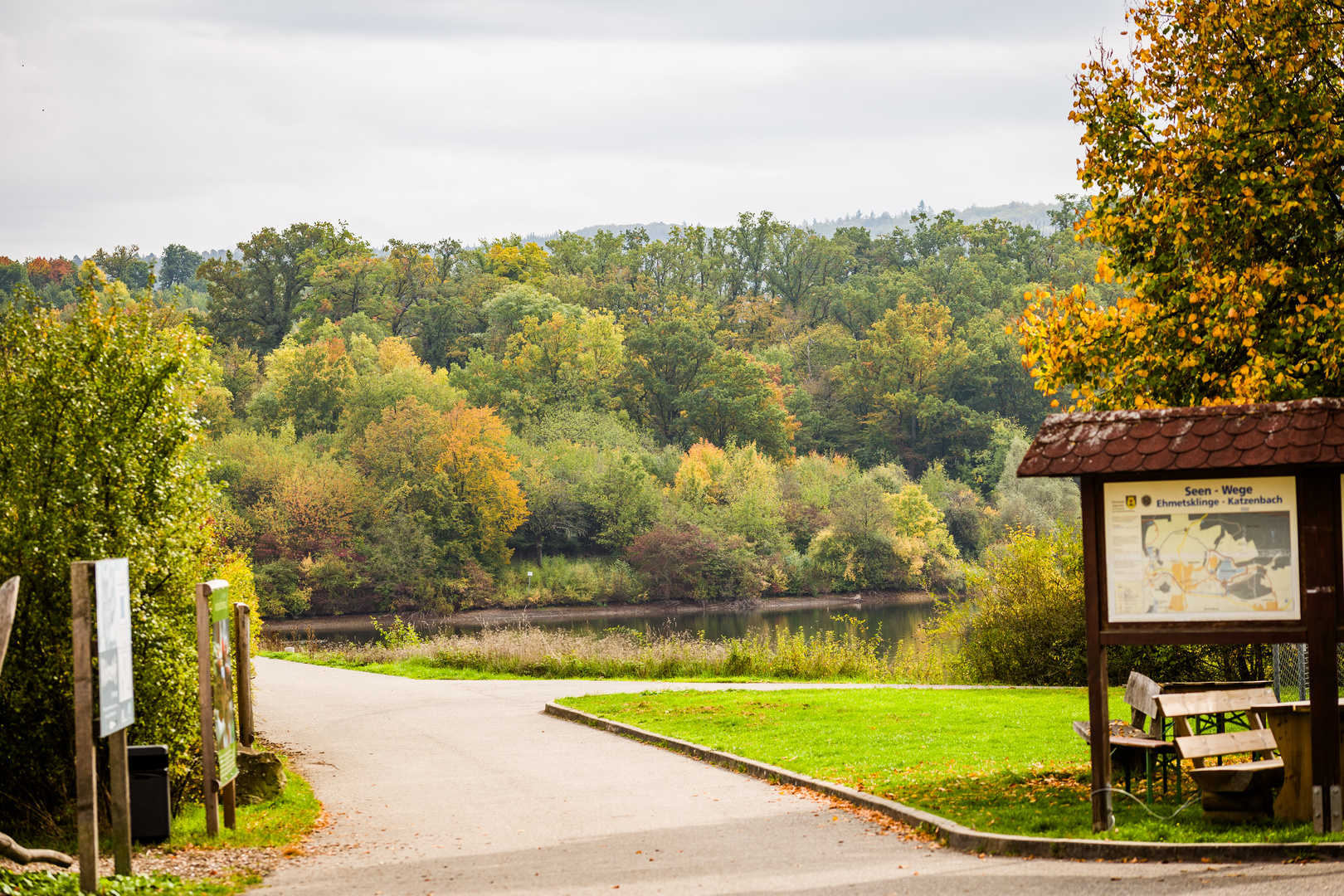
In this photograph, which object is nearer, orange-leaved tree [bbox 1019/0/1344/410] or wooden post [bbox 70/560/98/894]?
wooden post [bbox 70/560/98/894]

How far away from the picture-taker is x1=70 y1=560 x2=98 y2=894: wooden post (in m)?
7.04

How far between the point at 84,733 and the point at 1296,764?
784 centimetres

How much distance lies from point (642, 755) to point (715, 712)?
2.52 metres

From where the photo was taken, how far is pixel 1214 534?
7.73m

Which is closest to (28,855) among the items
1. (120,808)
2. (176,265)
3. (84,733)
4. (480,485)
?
(120,808)

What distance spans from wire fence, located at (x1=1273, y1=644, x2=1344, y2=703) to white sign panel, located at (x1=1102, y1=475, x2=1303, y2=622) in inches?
235

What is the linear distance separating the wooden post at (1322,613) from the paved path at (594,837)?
0.80 m

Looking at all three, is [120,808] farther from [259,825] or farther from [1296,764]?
[1296,764]

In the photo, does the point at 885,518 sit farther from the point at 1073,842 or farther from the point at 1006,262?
the point at 1073,842

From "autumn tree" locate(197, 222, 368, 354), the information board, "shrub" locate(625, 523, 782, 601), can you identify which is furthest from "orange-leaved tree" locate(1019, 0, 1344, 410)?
"autumn tree" locate(197, 222, 368, 354)

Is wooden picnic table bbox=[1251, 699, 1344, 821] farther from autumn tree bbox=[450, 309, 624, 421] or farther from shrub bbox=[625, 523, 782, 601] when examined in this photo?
autumn tree bbox=[450, 309, 624, 421]

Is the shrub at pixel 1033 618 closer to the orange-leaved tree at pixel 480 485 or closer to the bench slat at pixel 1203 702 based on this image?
the bench slat at pixel 1203 702

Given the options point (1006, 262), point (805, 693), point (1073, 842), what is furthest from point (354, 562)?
point (1006, 262)

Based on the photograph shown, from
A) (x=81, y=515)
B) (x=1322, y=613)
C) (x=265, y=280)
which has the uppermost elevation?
(x=265, y=280)
